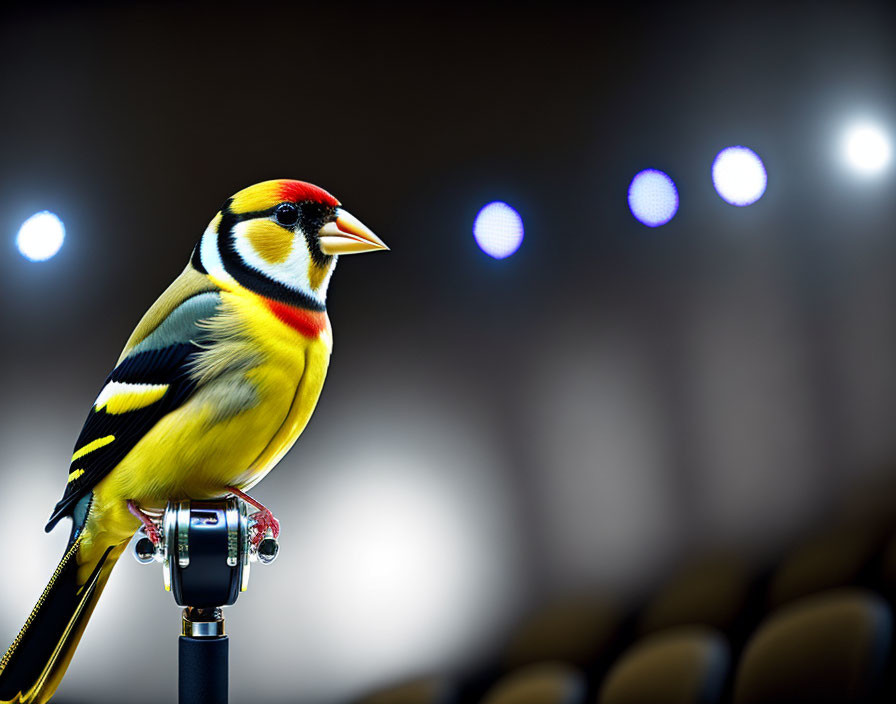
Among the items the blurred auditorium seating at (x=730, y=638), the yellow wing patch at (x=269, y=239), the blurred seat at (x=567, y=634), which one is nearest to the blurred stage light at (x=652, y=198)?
the blurred auditorium seating at (x=730, y=638)

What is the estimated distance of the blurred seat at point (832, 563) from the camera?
1823mm


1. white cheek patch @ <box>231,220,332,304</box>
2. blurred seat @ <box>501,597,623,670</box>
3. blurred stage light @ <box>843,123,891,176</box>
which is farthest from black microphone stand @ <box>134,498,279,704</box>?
Result: blurred stage light @ <box>843,123,891,176</box>

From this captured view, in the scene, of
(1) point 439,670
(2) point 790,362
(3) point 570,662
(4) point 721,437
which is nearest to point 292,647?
(1) point 439,670

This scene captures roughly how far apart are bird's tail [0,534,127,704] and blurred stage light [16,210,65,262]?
1222 mm

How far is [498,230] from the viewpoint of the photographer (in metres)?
2.05

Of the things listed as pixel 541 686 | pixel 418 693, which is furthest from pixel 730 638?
pixel 418 693

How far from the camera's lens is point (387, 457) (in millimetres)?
1986

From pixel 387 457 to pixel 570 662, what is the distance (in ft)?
2.10

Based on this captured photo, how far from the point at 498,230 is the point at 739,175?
0.61 metres

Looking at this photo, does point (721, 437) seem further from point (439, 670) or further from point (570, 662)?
point (439, 670)

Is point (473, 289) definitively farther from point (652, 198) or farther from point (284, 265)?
point (284, 265)

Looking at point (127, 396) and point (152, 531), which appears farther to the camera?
point (127, 396)

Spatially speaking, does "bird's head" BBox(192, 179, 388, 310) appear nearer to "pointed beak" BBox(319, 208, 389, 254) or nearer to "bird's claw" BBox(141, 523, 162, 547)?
"pointed beak" BBox(319, 208, 389, 254)

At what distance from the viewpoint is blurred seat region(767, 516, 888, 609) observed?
182 centimetres
